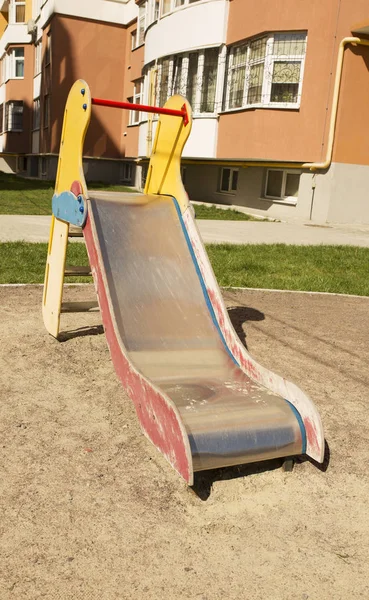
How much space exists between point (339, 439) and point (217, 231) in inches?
366

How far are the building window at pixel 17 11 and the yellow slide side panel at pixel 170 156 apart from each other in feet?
117

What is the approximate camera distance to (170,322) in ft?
13.8

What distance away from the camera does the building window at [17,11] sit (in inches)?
1419

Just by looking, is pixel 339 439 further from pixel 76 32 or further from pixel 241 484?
pixel 76 32

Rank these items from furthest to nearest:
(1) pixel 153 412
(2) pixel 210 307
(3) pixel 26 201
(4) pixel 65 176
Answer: (3) pixel 26 201
(4) pixel 65 176
(2) pixel 210 307
(1) pixel 153 412

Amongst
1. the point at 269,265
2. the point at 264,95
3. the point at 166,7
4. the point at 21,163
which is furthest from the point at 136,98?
the point at 269,265

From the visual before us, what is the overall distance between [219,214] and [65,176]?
12.0 metres

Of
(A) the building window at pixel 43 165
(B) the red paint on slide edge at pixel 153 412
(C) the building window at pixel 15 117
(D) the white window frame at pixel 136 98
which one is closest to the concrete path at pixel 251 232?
(B) the red paint on slide edge at pixel 153 412

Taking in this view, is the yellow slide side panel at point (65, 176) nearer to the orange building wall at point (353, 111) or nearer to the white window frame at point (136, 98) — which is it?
the orange building wall at point (353, 111)

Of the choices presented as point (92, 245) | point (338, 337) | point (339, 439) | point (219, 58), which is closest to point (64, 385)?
point (92, 245)

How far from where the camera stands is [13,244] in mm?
9148

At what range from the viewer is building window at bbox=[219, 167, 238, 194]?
2048cm

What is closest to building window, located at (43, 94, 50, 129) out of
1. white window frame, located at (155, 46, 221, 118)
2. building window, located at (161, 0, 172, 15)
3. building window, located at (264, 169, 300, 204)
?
building window, located at (161, 0, 172, 15)

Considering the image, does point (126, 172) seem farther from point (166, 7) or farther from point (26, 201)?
point (26, 201)
